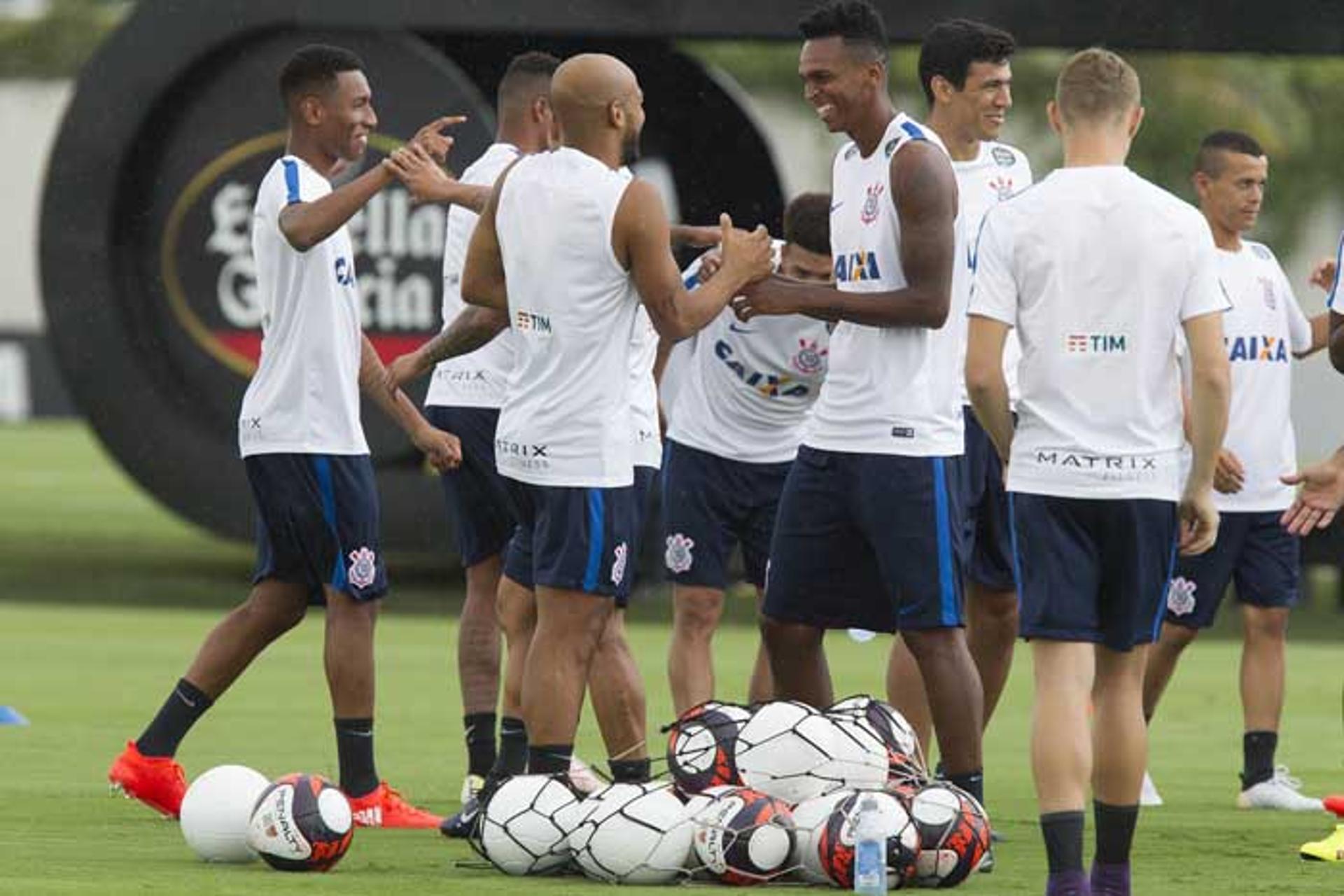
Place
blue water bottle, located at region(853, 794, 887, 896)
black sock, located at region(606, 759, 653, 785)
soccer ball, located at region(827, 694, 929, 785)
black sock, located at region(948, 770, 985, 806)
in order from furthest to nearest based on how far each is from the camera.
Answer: black sock, located at region(606, 759, 653, 785) → black sock, located at region(948, 770, 985, 806) → soccer ball, located at region(827, 694, 929, 785) → blue water bottle, located at region(853, 794, 887, 896)

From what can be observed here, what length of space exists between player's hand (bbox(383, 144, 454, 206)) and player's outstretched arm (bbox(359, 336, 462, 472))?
32.8 inches

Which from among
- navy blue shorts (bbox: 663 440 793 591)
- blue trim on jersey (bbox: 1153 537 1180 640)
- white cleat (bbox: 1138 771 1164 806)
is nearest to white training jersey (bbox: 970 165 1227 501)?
blue trim on jersey (bbox: 1153 537 1180 640)

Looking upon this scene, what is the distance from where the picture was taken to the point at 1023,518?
8.22 m

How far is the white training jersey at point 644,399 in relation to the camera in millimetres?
9969

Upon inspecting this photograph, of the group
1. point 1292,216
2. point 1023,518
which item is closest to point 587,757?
point 1023,518

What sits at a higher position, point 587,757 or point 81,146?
point 81,146

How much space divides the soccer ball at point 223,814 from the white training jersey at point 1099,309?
2.53 meters

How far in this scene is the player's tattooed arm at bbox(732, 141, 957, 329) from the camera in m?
9.11

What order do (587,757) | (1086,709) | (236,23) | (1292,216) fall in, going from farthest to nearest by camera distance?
(1292,216) < (236,23) < (587,757) < (1086,709)

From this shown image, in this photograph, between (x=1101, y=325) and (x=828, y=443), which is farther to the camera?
(x=828, y=443)

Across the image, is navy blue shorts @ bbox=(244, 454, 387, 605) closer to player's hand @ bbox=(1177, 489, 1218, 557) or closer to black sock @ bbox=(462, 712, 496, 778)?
black sock @ bbox=(462, 712, 496, 778)

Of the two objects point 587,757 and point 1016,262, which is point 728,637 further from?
point 1016,262

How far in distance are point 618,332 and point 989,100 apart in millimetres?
1755

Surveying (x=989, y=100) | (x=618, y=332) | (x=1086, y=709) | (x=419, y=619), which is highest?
(x=989, y=100)
